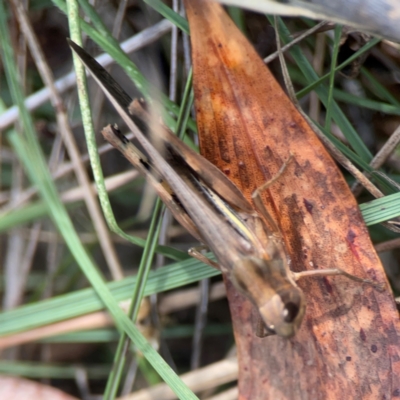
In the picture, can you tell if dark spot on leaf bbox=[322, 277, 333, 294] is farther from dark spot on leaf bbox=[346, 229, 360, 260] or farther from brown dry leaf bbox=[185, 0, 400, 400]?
dark spot on leaf bbox=[346, 229, 360, 260]

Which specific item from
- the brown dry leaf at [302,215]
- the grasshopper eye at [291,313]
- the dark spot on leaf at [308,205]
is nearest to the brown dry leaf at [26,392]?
the brown dry leaf at [302,215]

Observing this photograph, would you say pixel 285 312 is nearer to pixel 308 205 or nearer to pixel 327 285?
pixel 327 285

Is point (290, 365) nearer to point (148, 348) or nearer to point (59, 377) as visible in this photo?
point (148, 348)

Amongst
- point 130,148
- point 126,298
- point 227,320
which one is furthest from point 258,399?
point 130,148

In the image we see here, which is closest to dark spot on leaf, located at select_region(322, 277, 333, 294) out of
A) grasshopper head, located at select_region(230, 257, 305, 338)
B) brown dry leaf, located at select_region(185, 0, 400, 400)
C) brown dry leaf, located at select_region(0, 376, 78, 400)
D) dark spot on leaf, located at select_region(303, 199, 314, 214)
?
brown dry leaf, located at select_region(185, 0, 400, 400)

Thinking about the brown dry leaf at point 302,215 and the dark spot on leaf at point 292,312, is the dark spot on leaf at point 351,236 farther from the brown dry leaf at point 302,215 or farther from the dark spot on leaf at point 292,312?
the dark spot on leaf at point 292,312

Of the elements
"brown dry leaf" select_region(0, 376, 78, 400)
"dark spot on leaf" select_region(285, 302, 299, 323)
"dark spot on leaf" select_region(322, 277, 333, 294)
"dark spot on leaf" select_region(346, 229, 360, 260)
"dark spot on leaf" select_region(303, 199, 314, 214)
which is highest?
"dark spot on leaf" select_region(303, 199, 314, 214)
